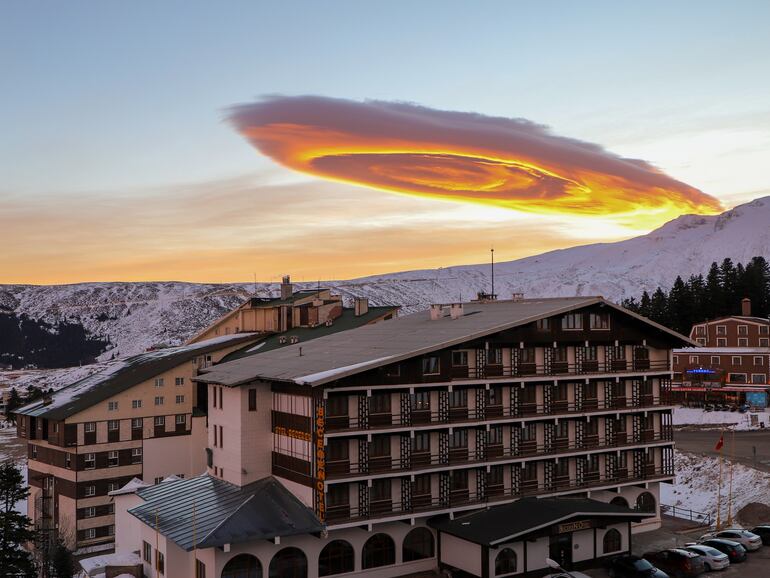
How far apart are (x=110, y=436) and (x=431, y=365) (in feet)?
134

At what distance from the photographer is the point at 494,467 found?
179 feet

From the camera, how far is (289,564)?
156 feet

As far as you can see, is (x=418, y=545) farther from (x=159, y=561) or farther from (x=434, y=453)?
(x=159, y=561)

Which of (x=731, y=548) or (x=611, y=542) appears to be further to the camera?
(x=611, y=542)

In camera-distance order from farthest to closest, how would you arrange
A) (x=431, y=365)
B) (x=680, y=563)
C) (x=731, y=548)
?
(x=731, y=548)
(x=431, y=365)
(x=680, y=563)

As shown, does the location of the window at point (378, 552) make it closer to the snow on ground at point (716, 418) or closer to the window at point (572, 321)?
the window at point (572, 321)

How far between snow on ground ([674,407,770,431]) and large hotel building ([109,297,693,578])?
161ft

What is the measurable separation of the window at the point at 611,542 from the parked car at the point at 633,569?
6.29 ft

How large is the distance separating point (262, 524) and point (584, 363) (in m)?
25.2

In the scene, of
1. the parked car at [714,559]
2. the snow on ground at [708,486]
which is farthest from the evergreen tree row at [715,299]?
the parked car at [714,559]

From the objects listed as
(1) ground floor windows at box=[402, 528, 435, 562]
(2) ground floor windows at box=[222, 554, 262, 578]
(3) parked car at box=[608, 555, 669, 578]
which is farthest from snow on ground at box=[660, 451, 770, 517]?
(2) ground floor windows at box=[222, 554, 262, 578]

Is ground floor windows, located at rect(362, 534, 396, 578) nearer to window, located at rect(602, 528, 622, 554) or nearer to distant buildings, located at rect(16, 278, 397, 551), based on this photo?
window, located at rect(602, 528, 622, 554)

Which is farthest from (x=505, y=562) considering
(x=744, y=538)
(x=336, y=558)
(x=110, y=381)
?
(x=110, y=381)

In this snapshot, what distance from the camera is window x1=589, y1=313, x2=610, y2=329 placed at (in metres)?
58.5
